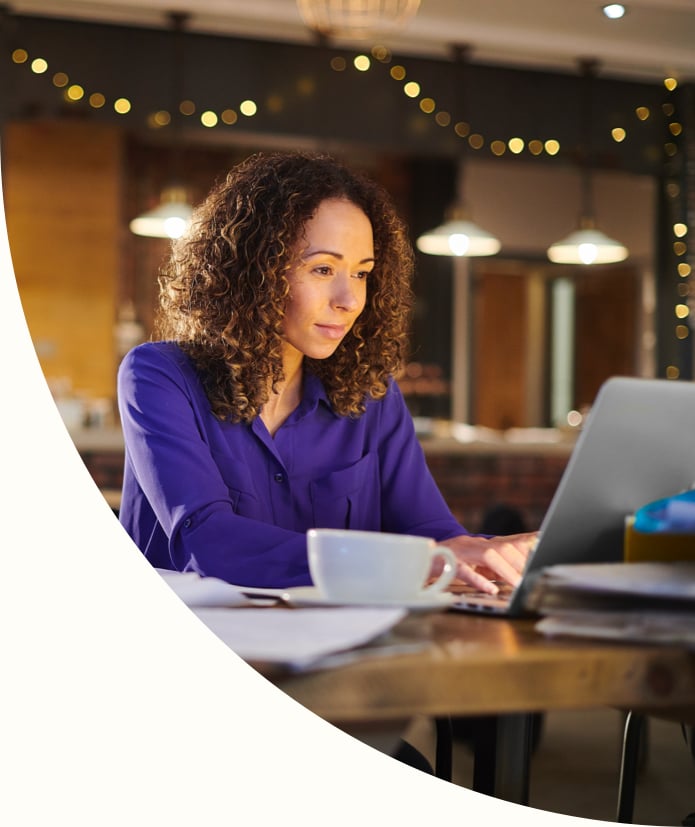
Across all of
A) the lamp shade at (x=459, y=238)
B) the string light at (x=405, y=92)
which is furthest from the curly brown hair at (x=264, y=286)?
the string light at (x=405, y=92)

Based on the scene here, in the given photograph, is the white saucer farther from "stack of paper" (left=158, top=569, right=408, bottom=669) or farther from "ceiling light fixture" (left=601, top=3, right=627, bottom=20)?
"ceiling light fixture" (left=601, top=3, right=627, bottom=20)

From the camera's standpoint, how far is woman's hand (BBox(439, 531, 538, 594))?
1093mm

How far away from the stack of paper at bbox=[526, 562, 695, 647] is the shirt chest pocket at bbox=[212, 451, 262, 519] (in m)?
0.63

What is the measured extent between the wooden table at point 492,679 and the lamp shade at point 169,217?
13.8 feet

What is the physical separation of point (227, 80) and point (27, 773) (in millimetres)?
5011

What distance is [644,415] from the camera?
2.85 ft

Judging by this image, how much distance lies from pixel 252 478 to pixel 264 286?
10.4 inches

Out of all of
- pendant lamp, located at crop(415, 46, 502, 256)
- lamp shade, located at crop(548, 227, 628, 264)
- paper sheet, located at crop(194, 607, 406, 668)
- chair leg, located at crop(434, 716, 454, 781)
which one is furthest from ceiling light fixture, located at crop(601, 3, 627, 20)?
paper sheet, located at crop(194, 607, 406, 668)

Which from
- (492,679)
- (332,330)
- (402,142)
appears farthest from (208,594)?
(402,142)

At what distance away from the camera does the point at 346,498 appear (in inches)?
59.9

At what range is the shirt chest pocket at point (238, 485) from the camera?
4.67 ft

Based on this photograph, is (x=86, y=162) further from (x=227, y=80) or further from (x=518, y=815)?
(x=518, y=815)

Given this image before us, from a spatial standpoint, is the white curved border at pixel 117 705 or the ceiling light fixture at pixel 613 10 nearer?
the white curved border at pixel 117 705

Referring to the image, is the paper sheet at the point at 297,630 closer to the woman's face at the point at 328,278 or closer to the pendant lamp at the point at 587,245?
the woman's face at the point at 328,278
